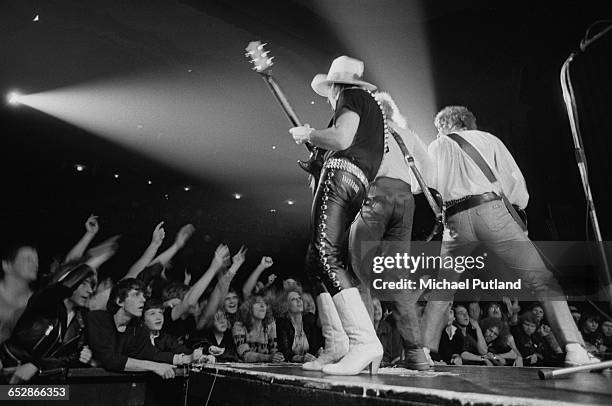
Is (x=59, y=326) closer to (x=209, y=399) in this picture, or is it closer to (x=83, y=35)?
(x=209, y=399)

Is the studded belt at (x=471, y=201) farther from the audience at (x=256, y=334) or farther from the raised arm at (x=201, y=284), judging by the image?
the raised arm at (x=201, y=284)

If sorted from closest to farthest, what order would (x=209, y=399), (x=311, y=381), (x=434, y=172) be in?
(x=311, y=381), (x=209, y=399), (x=434, y=172)

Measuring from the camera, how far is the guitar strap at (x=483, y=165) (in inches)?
99.3

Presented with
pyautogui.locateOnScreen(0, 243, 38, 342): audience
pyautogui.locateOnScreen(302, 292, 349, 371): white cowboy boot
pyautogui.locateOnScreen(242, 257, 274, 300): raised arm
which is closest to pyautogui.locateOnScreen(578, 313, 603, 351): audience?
pyautogui.locateOnScreen(242, 257, 274, 300): raised arm

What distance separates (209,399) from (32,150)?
2.51m

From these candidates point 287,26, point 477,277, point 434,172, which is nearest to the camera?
point 434,172

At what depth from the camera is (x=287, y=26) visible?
402 cm

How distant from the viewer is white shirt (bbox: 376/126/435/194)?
2482 millimetres

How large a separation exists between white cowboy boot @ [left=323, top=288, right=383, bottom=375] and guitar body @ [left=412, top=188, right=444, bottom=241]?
137cm

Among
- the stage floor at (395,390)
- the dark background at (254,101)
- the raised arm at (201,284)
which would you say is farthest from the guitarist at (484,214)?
the raised arm at (201,284)

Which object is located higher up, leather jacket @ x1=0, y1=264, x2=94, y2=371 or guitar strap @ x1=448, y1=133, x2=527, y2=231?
guitar strap @ x1=448, y1=133, x2=527, y2=231

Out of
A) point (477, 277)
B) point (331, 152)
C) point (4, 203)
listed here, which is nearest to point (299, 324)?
point (477, 277)

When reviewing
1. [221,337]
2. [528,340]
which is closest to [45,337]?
[221,337]

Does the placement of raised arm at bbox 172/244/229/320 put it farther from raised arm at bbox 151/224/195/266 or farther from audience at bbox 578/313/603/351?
audience at bbox 578/313/603/351
